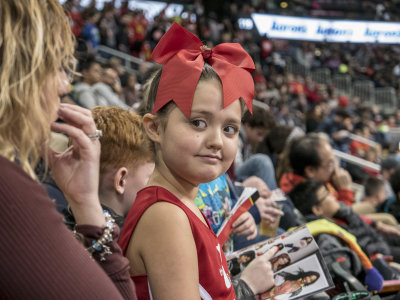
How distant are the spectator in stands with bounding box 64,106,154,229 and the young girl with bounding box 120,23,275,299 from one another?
0.95 feet

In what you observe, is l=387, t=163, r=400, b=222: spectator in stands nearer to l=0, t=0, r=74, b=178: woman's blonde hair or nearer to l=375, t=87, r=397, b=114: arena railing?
l=0, t=0, r=74, b=178: woman's blonde hair

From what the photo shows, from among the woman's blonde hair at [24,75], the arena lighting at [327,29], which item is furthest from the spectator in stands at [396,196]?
the arena lighting at [327,29]

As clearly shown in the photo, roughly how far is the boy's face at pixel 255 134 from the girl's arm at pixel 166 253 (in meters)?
3.50

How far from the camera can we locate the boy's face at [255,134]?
182 inches

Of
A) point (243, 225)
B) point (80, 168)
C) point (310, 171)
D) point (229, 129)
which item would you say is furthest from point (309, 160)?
point (80, 168)

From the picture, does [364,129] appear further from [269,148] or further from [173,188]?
[173,188]

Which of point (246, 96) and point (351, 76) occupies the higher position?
point (246, 96)

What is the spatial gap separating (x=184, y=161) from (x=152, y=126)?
15 centimetres

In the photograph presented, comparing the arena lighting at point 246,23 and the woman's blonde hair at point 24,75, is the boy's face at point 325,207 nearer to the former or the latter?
the woman's blonde hair at point 24,75

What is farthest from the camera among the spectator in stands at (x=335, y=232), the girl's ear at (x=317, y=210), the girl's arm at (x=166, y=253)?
the girl's ear at (x=317, y=210)

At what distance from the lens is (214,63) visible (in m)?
1.30

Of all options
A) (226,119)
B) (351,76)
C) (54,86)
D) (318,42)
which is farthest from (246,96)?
(318,42)

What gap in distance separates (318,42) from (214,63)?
2084 cm

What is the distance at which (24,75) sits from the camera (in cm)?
80
